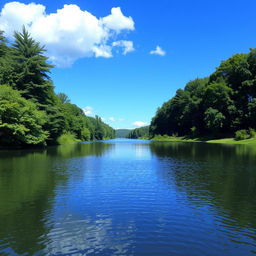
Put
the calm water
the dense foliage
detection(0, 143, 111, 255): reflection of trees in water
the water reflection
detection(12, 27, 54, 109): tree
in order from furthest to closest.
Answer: the dense foliage
detection(12, 27, 54, 109): tree
the water reflection
detection(0, 143, 111, 255): reflection of trees in water
the calm water

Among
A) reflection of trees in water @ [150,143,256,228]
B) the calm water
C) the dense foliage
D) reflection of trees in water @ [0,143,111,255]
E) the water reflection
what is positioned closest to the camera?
the calm water

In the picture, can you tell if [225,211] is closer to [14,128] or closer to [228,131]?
[14,128]

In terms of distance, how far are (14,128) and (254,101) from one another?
6082cm

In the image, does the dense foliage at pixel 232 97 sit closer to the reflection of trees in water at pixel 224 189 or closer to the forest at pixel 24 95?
the forest at pixel 24 95

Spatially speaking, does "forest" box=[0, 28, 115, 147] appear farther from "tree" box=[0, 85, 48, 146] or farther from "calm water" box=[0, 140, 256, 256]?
"calm water" box=[0, 140, 256, 256]

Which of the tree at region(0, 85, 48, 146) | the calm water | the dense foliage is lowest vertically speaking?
the calm water

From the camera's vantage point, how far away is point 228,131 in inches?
3174

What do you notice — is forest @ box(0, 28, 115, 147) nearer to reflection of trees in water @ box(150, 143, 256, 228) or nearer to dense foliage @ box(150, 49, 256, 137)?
reflection of trees in water @ box(150, 143, 256, 228)

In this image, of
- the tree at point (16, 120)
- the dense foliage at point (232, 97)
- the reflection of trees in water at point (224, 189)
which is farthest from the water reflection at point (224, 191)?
the dense foliage at point (232, 97)

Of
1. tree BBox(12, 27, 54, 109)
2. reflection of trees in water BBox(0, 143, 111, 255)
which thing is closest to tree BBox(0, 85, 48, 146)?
tree BBox(12, 27, 54, 109)

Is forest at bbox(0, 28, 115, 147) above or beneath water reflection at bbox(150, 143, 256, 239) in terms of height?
above

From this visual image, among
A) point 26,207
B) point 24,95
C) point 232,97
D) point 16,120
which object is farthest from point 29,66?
point 232,97

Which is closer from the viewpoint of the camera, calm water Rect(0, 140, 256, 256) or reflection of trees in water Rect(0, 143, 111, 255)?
calm water Rect(0, 140, 256, 256)

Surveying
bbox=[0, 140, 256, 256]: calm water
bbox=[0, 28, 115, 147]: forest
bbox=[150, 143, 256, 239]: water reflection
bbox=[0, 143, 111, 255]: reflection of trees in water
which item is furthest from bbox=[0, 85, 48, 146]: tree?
bbox=[150, 143, 256, 239]: water reflection
